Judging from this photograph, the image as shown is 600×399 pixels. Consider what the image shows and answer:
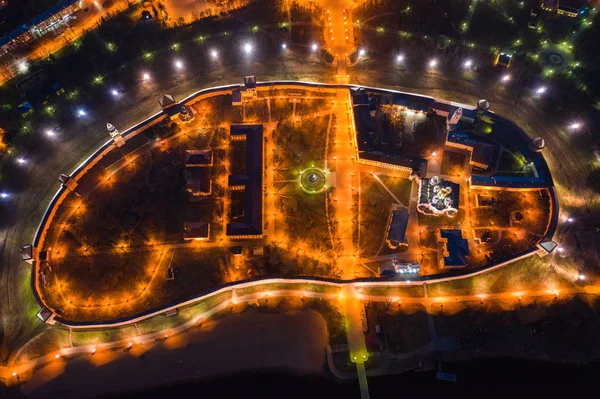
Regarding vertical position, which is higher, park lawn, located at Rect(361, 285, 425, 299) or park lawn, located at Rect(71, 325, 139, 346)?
park lawn, located at Rect(361, 285, 425, 299)

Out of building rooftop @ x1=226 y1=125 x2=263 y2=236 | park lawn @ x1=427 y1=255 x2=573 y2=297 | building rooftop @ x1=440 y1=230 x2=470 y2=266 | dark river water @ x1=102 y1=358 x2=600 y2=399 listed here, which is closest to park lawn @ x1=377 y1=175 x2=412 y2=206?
building rooftop @ x1=440 y1=230 x2=470 y2=266

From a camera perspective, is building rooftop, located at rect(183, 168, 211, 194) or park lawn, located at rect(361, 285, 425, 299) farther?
building rooftop, located at rect(183, 168, 211, 194)

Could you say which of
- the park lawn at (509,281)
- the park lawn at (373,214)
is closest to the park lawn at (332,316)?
the park lawn at (373,214)

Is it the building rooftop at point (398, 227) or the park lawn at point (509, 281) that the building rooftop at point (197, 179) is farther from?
the park lawn at point (509, 281)

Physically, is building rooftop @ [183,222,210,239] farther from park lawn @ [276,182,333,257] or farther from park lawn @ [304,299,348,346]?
park lawn @ [304,299,348,346]

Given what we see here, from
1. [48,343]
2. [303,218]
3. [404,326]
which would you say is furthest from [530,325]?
[48,343]

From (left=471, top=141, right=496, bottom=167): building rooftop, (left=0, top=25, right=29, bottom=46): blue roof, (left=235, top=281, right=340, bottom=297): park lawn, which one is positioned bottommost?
(left=235, top=281, right=340, bottom=297): park lawn

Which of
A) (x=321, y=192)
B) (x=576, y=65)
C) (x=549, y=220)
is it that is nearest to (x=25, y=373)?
(x=321, y=192)
